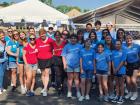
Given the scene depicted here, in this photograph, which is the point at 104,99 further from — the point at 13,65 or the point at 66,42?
the point at 13,65

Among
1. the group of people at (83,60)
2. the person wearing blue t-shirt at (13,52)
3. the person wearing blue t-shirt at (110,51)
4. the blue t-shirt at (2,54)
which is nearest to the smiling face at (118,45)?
the group of people at (83,60)

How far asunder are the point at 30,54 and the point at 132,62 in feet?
9.79

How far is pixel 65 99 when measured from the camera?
1089 cm

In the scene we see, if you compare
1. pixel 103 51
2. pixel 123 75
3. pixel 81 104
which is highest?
pixel 103 51

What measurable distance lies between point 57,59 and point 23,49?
1.06 metres

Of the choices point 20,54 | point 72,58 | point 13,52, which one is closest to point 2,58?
point 13,52

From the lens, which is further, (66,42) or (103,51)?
(66,42)

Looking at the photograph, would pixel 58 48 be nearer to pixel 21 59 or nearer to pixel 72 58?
pixel 72 58

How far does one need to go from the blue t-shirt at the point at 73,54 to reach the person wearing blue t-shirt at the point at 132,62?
1.38m

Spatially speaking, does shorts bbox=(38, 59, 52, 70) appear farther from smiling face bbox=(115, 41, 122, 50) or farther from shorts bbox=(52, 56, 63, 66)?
smiling face bbox=(115, 41, 122, 50)

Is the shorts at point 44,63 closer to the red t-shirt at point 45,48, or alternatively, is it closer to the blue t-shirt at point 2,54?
the red t-shirt at point 45,48

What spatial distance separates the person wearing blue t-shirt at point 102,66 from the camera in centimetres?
1054

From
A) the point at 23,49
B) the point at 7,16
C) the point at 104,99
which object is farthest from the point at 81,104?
the point at 7,16

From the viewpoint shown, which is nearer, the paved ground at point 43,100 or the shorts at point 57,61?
the paved ground at point 43,100
